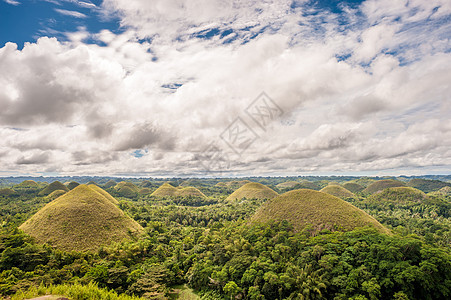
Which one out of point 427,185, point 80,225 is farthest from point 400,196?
point 80,225

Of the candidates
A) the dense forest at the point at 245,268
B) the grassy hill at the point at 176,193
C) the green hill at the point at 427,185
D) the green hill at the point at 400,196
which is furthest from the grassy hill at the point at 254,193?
the green hill at the point at 427,185

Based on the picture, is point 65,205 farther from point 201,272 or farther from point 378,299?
point 378,299

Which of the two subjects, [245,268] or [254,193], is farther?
[254,193]

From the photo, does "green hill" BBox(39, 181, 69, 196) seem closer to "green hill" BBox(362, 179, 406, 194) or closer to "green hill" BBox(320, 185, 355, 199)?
"green hill" BBox(320, 185, 355, 199)

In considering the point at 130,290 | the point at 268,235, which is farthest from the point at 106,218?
the point at 268,235

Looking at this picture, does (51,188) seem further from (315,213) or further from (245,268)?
(315,213)

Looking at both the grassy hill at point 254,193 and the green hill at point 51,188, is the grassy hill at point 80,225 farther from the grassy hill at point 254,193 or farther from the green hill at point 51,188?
the green hill at point 51,188

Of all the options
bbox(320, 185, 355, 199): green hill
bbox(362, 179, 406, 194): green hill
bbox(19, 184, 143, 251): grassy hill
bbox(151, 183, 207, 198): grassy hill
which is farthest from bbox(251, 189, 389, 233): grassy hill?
bbox(362, 179, 406, 194): green hill

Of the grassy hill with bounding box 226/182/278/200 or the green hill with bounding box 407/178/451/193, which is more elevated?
the grassy hill with bounding box 226/182/278/200
